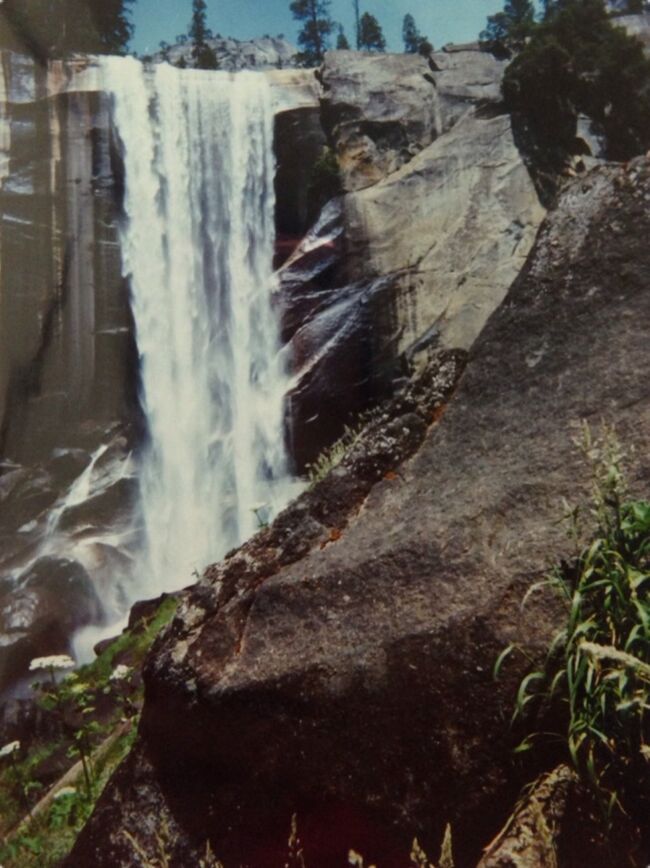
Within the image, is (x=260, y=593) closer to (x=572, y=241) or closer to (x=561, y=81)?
(x=572, y=241)

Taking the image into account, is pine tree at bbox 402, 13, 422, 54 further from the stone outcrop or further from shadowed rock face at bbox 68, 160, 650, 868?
shadowed rock face at bbox 68, 160, 650, 868

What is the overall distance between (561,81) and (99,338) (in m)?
9.47

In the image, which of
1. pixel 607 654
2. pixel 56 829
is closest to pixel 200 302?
pixel 56 829

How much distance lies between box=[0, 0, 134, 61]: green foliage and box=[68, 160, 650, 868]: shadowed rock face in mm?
9786

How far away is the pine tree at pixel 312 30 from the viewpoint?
12323 millimetres

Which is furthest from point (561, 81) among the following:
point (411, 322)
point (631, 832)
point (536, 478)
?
point (631, 832)

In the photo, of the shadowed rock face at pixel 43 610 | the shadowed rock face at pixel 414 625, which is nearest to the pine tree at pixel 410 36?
the shadowed rock face at pixel 43 610

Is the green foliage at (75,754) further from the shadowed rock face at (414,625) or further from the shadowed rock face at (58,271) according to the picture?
the shadowed rock face at (58,271)

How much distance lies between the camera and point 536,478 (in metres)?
2.96

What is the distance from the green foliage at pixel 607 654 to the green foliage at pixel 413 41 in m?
15.2

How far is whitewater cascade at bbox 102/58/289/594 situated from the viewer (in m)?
14.9

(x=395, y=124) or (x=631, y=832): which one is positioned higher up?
(x=395, y=124)

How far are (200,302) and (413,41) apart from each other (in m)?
7.19

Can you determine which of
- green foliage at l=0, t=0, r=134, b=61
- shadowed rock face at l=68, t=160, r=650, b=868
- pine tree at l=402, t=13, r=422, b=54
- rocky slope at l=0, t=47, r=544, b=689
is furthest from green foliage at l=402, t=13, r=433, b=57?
shadowed rock face at l=68, t=160, r=650, b=868
